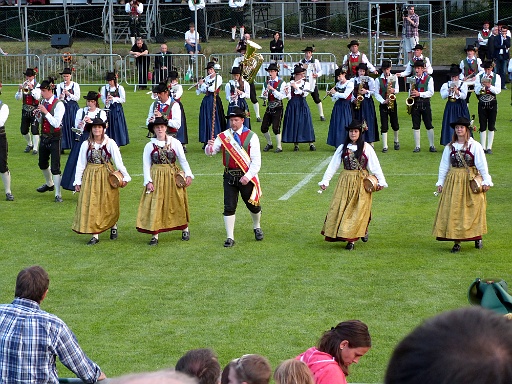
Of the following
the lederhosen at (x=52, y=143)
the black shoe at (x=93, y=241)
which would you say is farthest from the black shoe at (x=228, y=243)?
the lederhosen at (x=52, y=143)

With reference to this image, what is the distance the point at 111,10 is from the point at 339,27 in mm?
7427

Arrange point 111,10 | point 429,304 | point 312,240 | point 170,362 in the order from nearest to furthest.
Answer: point 170,362, point 429,304, point 312,240, point 111,10

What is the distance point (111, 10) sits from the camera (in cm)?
3119

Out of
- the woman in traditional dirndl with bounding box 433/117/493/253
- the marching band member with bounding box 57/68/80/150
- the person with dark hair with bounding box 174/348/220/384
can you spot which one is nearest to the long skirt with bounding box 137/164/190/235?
the woman in traditional dirndl with bounding box 433/117/493/253

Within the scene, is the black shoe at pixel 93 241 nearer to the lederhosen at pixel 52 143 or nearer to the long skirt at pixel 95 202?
the long skirt at pixel 95 202

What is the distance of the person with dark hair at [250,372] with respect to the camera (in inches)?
174

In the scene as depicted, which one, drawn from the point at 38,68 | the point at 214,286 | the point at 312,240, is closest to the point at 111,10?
the point at 38,68

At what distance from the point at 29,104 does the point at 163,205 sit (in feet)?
25.1

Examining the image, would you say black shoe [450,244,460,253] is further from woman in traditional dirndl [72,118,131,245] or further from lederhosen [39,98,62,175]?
lederhosen [39,98,62,175]

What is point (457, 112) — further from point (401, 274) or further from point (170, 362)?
point (170, 362)

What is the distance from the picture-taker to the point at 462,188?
453 inches

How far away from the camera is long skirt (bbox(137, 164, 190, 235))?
40.4 feet

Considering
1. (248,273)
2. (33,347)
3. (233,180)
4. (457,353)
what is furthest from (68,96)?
(457,353)

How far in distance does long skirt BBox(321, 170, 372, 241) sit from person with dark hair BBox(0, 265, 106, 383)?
685 centimetres
